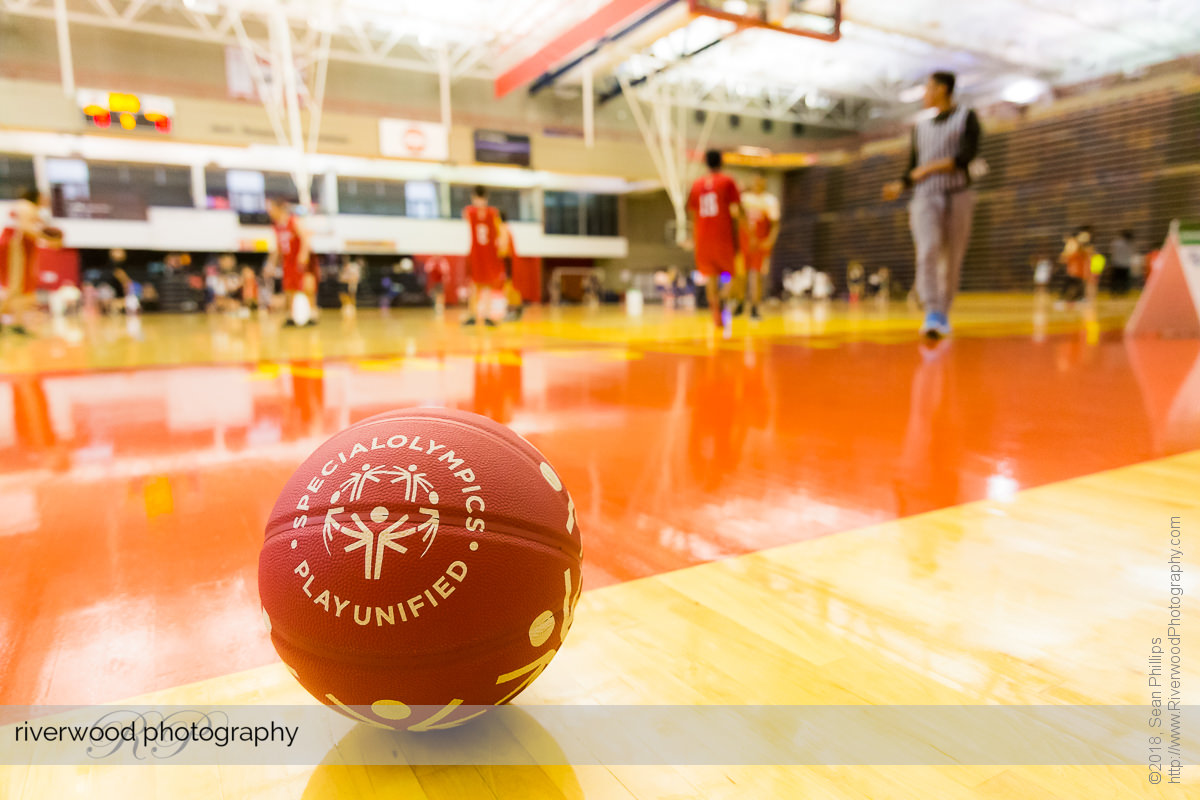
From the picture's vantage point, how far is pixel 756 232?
11.9 metres

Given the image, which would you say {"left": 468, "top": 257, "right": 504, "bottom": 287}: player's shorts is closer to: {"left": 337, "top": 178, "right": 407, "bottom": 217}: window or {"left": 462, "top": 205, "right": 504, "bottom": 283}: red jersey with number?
{"left": 462, "top": 205, "right": 504, "bottom": 283}: red jersey with number

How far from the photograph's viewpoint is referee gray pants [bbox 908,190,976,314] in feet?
20.3

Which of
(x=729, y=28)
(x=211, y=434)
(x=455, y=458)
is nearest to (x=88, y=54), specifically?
(x=729, y=28)

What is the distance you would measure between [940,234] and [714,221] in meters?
2.63

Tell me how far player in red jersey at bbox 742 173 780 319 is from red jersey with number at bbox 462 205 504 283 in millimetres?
3798

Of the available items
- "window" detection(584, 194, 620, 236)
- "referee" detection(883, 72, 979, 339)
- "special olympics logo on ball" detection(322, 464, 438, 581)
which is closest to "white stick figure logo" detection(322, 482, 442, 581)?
"special olympics logo on ball" detection(322, 464, 438, 581)

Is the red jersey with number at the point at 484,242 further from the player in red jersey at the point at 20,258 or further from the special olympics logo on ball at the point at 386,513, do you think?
the special olympics logo on ball at the point at 386,513

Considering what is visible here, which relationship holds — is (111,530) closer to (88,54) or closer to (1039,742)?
(1039,742)

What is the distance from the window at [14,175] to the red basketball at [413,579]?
23.8 meters

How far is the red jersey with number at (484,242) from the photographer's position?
9.78m

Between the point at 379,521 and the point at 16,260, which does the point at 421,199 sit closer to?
the point at 16,260

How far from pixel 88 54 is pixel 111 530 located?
22.3 metres

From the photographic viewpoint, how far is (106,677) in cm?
117

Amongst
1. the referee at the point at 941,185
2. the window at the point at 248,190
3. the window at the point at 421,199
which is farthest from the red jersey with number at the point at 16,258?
the window at the point at 421,199
